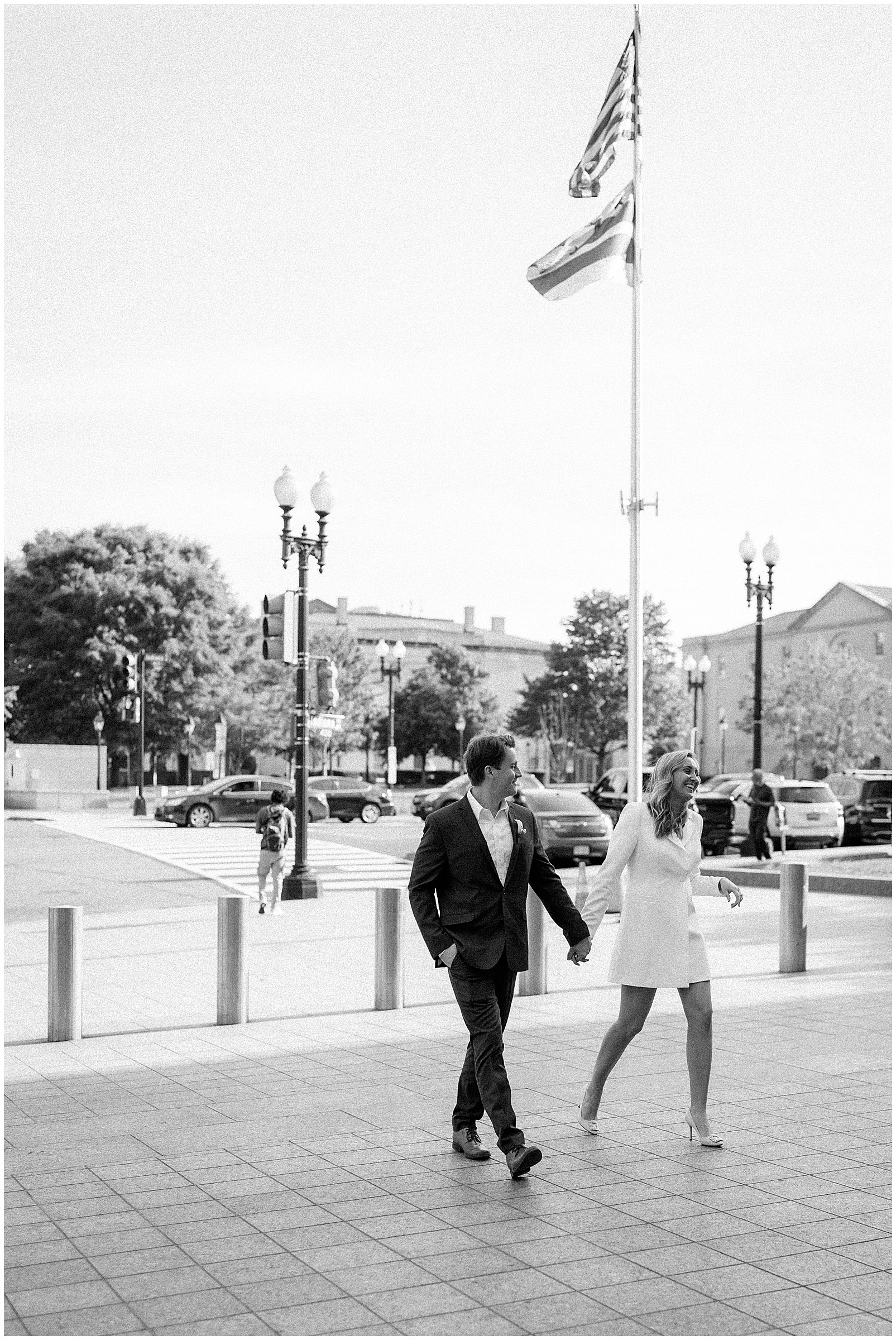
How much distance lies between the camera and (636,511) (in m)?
17.7

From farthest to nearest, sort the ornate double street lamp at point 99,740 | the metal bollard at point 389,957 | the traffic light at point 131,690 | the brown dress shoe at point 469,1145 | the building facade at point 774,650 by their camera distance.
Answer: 1. the building facade at point 774,650
2. the ornate double street lamp at point 99,740
3. the traffic light at point 131,690
4. the metal bollard at point 389,957
5. the brown dress shoe at point 469,1145

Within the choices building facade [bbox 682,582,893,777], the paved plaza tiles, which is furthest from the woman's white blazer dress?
building facade [bbox 682,582,893,777]

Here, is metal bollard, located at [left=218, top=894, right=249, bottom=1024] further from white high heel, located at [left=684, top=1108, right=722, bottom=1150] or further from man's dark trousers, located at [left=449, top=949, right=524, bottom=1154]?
white high heel, located at [left=684, top=1108, right=722, bottom=1150]

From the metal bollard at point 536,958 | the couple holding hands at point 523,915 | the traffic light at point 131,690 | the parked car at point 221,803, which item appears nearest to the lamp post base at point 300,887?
the metal bollard at point 536,958

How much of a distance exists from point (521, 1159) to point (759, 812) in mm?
20141

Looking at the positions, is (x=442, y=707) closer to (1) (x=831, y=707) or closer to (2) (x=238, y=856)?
Result: (1) (x=831, y=707)

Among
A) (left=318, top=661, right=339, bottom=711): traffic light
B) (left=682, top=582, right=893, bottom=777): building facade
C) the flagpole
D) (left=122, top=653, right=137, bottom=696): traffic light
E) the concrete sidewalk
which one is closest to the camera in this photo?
the concrete sidewalk

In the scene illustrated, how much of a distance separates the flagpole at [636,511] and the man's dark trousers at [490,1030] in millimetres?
10869

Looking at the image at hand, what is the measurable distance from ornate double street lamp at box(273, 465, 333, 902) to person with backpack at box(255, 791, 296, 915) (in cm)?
188

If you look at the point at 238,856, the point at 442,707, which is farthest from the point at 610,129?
the point at 442,707

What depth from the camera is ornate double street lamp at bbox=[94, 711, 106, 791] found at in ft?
188

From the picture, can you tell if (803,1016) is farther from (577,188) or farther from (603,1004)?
(577,188)

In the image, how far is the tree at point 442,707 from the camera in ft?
307

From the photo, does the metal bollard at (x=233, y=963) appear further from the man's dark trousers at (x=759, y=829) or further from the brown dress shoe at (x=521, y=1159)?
the man's dark trousers at (x=759, y=829)
